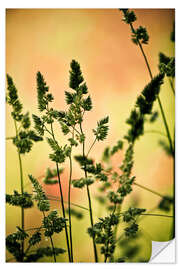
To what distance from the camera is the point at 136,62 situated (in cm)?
110

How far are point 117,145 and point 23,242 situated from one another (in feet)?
1.80

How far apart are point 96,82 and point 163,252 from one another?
0.76m

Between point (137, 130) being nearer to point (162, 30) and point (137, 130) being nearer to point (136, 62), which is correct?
point (136, 62)

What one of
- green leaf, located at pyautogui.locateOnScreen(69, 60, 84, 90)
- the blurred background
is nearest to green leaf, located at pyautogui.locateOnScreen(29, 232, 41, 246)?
the blurred background

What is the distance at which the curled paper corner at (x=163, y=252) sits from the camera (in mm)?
1062

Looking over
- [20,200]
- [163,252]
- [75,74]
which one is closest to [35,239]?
[20,200]

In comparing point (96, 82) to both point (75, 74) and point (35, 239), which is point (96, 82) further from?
point (35, 239)

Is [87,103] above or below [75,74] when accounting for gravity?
below

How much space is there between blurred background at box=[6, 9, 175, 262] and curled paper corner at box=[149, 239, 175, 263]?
22 mm

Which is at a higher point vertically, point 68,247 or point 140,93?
point 140,93

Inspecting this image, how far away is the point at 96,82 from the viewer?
110 centimetres

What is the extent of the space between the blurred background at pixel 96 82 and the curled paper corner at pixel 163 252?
0.07 ft

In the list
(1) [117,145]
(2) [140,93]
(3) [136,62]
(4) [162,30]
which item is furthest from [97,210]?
(4) [162,30]

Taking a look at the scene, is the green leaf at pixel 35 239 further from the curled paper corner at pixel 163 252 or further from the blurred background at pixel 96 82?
the curled paper corner at pixel 163 252
